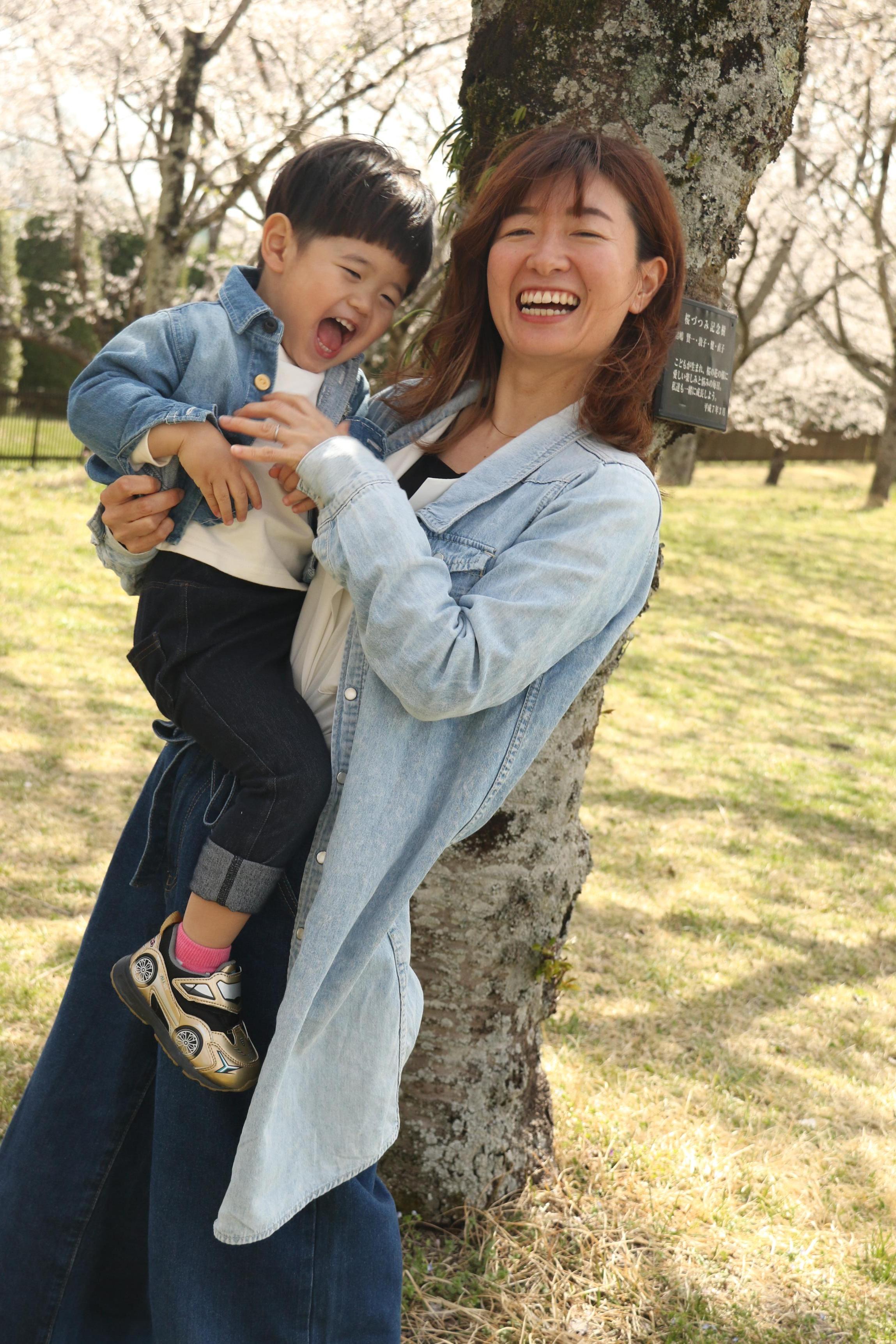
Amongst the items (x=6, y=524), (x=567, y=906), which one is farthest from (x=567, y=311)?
(x=6, y=524)

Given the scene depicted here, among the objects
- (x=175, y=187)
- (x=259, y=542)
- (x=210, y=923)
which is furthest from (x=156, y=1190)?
(x=175, y=187)

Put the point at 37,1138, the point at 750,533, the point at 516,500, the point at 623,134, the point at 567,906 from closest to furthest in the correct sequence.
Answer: the point at 516,500, the point at 37,1138, the point at 623,134, the point at 567,906, the point at 750,533

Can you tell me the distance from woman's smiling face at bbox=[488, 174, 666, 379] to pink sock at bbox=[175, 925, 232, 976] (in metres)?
0.96

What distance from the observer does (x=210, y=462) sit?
4.99ft

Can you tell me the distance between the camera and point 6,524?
386 inches

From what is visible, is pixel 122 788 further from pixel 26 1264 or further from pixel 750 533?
pixel 750 533

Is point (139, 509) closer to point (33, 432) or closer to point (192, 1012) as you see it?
point (192, 1012)

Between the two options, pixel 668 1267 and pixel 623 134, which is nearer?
pixel 623 134

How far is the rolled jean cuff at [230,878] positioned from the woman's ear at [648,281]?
964mm

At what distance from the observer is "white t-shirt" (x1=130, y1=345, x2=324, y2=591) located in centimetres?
161

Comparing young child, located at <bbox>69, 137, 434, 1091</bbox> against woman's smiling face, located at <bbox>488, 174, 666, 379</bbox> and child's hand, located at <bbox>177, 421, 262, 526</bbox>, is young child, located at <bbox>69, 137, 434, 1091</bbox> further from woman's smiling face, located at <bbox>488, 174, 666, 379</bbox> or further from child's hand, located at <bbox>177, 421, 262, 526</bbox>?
woman's smiling face, located at <bbox>488, 174, 666, 379</bbox>

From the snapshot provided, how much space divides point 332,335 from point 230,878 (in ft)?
2.80

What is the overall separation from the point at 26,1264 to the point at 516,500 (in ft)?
4.68

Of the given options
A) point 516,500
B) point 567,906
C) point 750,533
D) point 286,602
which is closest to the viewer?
point 516,500
